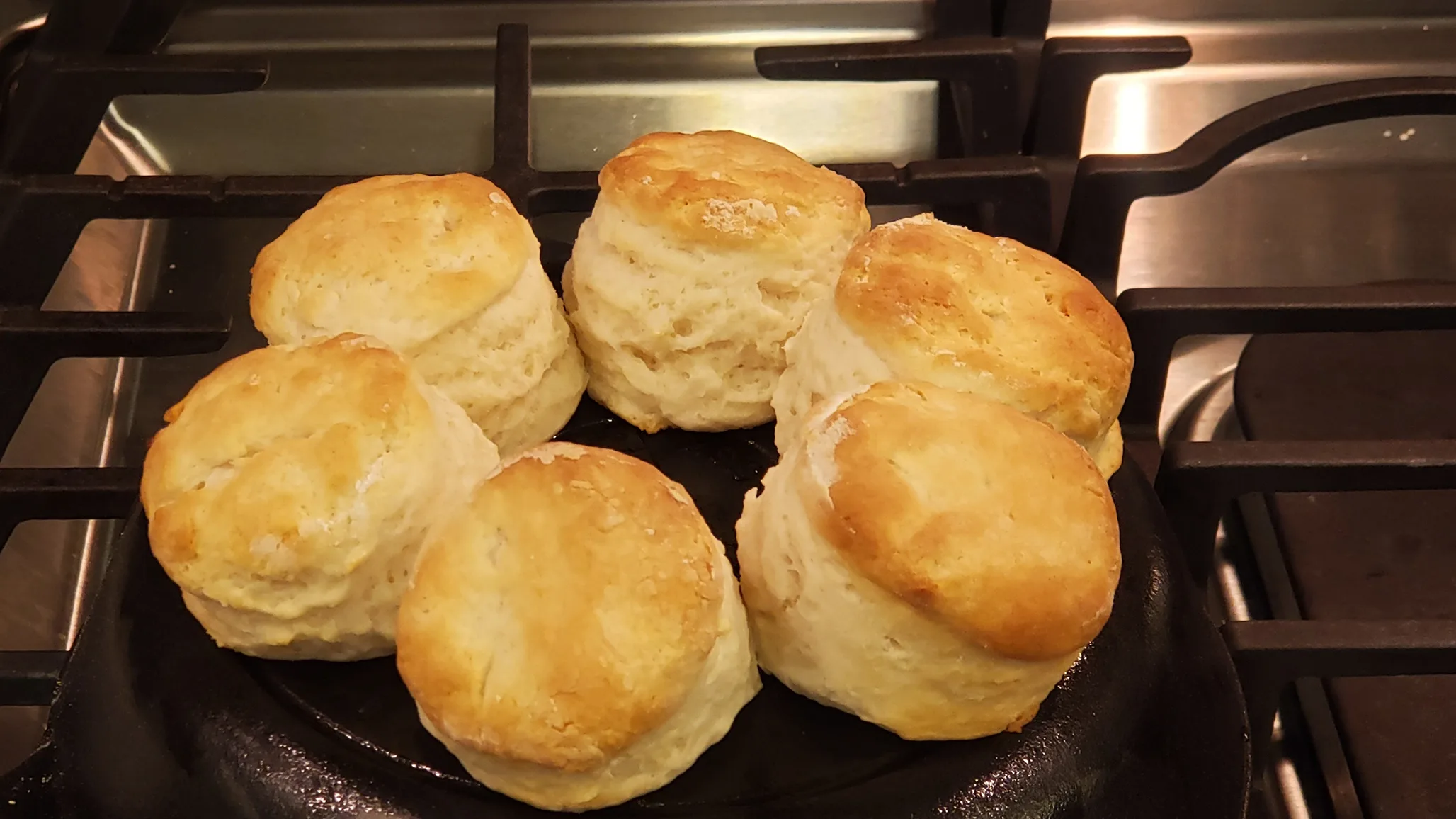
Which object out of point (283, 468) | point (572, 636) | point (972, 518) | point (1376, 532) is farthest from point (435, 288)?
point (1376, 532)

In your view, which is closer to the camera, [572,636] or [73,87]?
[572,636]

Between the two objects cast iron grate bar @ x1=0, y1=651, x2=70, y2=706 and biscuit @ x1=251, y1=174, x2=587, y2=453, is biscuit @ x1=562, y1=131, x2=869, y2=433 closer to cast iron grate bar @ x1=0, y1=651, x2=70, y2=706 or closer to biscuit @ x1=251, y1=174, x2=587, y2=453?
biscuit @ x1=251, y1=174, x2=587, y2=453

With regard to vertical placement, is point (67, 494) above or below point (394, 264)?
below

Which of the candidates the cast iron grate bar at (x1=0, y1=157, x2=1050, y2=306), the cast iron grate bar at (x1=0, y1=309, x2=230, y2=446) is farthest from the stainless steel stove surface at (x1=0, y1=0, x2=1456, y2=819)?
the cast iron grate bar at (x1=0, y1=309, x2=230, y2=446)

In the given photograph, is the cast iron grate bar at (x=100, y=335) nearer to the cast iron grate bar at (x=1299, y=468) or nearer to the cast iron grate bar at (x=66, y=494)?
the cast iron grate bar at (x=66, y=494)

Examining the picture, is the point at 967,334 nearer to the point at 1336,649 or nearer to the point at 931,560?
the point at 931,560

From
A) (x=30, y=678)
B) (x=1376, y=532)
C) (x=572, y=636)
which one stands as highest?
(x=572, y=636)

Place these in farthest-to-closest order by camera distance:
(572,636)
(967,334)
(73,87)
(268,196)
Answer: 1. (73,87)
2. (268,196)
3. (967,334)
4. (572,636)
